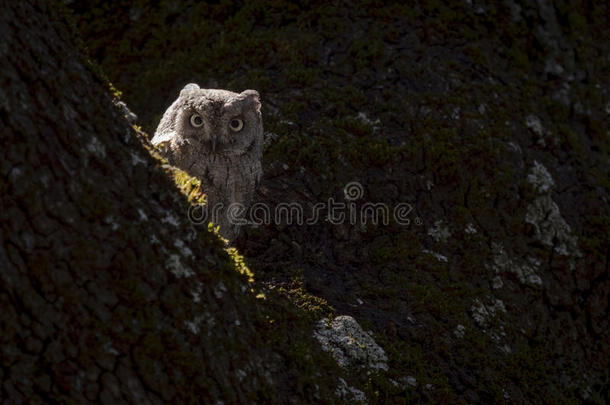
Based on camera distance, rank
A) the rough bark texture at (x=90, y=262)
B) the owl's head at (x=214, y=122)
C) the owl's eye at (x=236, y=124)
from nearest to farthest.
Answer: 1. the rough bark texture at (x=90, y=262)
2. the owl's head at (x=214, y=122)
3. the owl's eye at (x=236, y=124)

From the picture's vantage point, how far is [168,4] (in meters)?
6.61

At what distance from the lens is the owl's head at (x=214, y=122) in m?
4.33

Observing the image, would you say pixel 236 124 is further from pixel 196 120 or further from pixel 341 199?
pixel 341 199

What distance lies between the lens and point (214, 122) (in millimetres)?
4340

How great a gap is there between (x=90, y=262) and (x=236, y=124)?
8.25 ft

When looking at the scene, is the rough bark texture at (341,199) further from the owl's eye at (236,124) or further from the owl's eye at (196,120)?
the owl's eye at (196,120)

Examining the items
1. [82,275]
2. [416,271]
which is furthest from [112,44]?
[82,275]

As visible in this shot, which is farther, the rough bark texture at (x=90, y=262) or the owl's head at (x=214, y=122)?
the owl's head at (x=214, y=122)

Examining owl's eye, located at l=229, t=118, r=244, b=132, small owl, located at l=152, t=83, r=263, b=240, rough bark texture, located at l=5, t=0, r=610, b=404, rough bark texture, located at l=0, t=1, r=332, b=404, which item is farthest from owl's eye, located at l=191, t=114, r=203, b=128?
rough bark texture, located at l=0, t=1, r=332, b=404

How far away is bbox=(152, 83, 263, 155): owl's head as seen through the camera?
433cm

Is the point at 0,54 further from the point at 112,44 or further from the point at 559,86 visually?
the point at 559,86

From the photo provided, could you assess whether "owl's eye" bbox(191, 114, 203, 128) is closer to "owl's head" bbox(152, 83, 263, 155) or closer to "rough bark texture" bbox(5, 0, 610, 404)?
"owl's head" bbox(152, 83, 263, 155)

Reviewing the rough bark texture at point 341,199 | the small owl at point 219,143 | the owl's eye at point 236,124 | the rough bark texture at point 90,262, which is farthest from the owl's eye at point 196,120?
the rough bark texture at point 90,262

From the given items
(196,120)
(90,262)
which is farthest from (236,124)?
(90,262)
